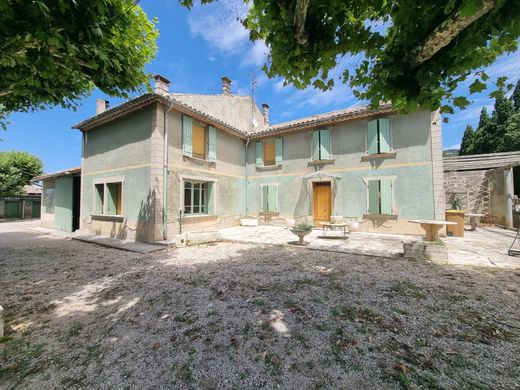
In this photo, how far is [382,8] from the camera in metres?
2.64

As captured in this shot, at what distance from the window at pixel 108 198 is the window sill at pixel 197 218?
2724mm

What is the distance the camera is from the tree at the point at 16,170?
19.2m

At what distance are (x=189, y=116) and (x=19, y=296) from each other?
741cm

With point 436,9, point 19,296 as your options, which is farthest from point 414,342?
point 19,296

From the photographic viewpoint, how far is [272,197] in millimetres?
11336

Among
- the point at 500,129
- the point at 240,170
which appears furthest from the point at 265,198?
the point at 500,129

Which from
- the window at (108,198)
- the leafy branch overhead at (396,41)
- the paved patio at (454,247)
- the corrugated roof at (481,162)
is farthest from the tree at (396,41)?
the corrugated roof at (481,162)

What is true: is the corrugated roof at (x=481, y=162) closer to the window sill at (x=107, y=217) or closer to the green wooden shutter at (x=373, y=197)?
the green wooden shutter at (x=373, y=197)

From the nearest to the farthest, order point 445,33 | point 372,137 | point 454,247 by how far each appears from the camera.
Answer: point 445,33 < point 454,247 < point 372,137

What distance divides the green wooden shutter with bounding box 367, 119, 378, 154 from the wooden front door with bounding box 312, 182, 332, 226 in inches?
93.9

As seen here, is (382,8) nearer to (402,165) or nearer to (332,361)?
(332,361)

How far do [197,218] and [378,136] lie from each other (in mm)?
8538

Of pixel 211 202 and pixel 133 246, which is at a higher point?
pixel 211 202

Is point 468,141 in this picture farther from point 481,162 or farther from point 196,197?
point 196,197
